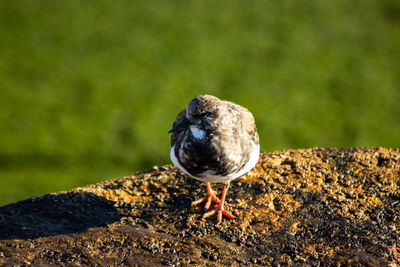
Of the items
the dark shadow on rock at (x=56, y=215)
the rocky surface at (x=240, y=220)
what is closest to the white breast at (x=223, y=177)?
the rocky surface at (x=240, y=220)

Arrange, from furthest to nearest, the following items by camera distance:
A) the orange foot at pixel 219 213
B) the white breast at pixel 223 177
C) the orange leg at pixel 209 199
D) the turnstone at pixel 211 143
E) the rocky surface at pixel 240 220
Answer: the orange leg at pixel 209 199 → the orange foot at pixel 219 213 → the white breast at pixel 223 177 → the turnstone at pixel 211 143 → the rocky surface at pixel 240 220

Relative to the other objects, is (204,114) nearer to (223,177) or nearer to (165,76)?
(223,177)

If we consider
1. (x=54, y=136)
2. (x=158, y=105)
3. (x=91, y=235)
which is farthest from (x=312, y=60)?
(x=91, y=235)

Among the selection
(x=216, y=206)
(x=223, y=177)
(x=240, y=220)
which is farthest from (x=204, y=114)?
(x=240, y=220)

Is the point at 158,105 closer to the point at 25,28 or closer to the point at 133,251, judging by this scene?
the point at 25,28

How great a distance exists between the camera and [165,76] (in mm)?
17484

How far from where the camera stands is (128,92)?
16.6m

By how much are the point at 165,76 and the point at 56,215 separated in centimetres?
1184

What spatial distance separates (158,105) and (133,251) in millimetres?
10950

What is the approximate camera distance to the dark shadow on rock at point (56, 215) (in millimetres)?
5793

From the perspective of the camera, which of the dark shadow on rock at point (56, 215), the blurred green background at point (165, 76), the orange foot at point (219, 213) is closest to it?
the dark shadow on rock at point (56, 215)

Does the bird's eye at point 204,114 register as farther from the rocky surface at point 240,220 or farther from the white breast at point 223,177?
the rocky surface at point 240,220

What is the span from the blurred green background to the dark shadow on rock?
20.3 feet

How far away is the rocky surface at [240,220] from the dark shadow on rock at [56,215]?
2 centimetres
